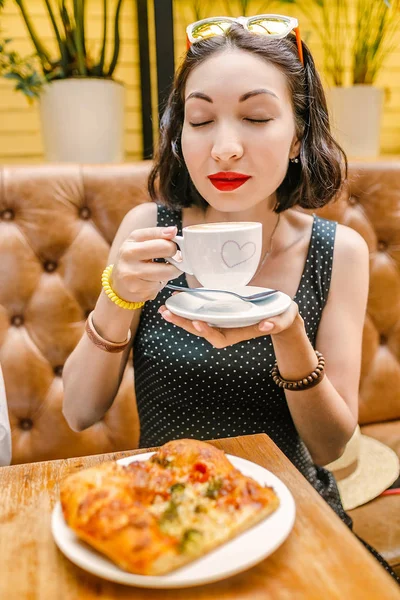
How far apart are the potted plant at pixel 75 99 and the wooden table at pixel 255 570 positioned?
1.37 meters

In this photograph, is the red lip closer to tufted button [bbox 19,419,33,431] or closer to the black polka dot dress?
the black polka dot dress

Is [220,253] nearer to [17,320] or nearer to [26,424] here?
[17,320]

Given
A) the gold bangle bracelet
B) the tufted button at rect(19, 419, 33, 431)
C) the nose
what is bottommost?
the tufted button at rect(19, 419, 33, 431)

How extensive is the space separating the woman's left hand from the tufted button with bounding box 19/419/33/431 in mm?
952

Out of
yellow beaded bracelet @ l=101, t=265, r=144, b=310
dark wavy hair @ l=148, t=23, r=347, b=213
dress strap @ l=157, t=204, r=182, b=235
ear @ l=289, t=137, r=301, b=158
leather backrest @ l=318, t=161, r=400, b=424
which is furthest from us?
leather backrest @ l=318, t=161, r=400, b=424

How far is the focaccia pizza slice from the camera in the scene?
1.77 ft

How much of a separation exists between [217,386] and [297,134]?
1.90ft

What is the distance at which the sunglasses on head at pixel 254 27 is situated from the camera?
3.79ft

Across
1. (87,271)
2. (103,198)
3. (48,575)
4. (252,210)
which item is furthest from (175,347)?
(48,575)

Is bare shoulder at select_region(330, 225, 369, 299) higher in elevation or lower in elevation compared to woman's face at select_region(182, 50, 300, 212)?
lower

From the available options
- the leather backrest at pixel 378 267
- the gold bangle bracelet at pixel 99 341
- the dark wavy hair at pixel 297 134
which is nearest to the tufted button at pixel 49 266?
the dark wavy hair at pixel 297 134

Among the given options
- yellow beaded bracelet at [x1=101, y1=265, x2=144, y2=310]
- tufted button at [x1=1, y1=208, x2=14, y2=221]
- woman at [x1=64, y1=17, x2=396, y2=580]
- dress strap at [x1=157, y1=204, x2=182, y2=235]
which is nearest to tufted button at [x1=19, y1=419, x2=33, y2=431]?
woman at [x1=64, y1=17, x2=396, y2=580]

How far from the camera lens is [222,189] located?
1047mm

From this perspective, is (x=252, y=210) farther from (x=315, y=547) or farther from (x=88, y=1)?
(x=88, y=1)
